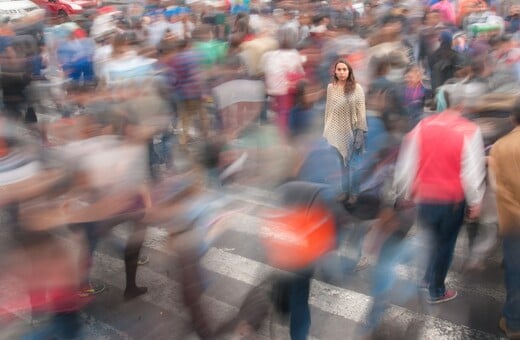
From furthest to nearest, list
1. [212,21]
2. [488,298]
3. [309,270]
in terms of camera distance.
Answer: [212,21] → [488,298] → [309,270]

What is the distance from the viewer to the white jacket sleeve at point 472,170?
178 inches

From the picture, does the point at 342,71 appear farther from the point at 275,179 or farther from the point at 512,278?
the point at 512,278

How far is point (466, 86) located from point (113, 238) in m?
3.99

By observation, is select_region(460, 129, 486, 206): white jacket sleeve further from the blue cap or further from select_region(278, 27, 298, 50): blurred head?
the blue cap

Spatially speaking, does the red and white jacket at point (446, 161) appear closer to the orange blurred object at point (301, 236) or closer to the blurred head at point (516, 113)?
the blurred head at point (516, 113)

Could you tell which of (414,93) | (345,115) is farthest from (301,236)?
(414,93)

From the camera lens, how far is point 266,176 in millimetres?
4629

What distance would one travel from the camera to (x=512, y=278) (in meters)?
4.41

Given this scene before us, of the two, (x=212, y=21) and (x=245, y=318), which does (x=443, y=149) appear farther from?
(x=212, y=21)

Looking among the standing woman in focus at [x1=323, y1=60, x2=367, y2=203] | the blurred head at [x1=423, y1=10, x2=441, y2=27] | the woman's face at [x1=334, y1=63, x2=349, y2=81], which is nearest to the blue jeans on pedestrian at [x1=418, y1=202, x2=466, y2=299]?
the standing woman in focus at [x1=323, y1=60, x2=367, y2=203]

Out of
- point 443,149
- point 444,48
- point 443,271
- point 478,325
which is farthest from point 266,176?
point 444,48

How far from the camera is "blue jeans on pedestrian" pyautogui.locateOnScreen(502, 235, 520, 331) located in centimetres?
432

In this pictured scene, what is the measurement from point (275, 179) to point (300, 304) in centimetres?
94

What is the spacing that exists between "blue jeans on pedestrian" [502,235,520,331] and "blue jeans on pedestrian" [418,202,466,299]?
0.48 metres
